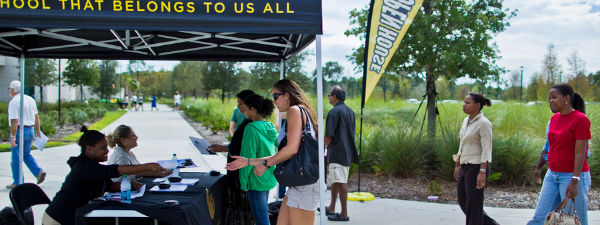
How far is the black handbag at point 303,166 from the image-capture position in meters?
2.90

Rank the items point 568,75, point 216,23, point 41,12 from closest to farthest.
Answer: point 41,12 < point 216,23 < point 568,75

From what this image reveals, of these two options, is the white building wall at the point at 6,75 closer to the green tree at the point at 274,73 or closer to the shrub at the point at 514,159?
the green tree at the point at 274,73

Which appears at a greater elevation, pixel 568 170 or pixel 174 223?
pixel 568 170

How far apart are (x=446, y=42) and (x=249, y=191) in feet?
23.7

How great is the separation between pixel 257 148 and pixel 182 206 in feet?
3.12

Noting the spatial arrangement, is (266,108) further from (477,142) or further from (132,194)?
(477,142)

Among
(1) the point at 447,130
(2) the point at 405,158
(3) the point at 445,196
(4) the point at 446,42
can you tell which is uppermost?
(4) the point at 446,42

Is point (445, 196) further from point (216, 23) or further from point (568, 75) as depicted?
point (568, 75)

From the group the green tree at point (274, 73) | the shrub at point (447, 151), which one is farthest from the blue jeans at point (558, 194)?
the green tree at point (274, 73)

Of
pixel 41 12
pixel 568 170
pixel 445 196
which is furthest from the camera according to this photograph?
pixel 445 196

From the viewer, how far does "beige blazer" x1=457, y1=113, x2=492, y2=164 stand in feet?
12.4

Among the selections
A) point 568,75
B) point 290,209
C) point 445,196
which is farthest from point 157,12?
point 568,75

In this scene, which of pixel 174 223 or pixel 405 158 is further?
pixel 405 158

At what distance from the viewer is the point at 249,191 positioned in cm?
370
